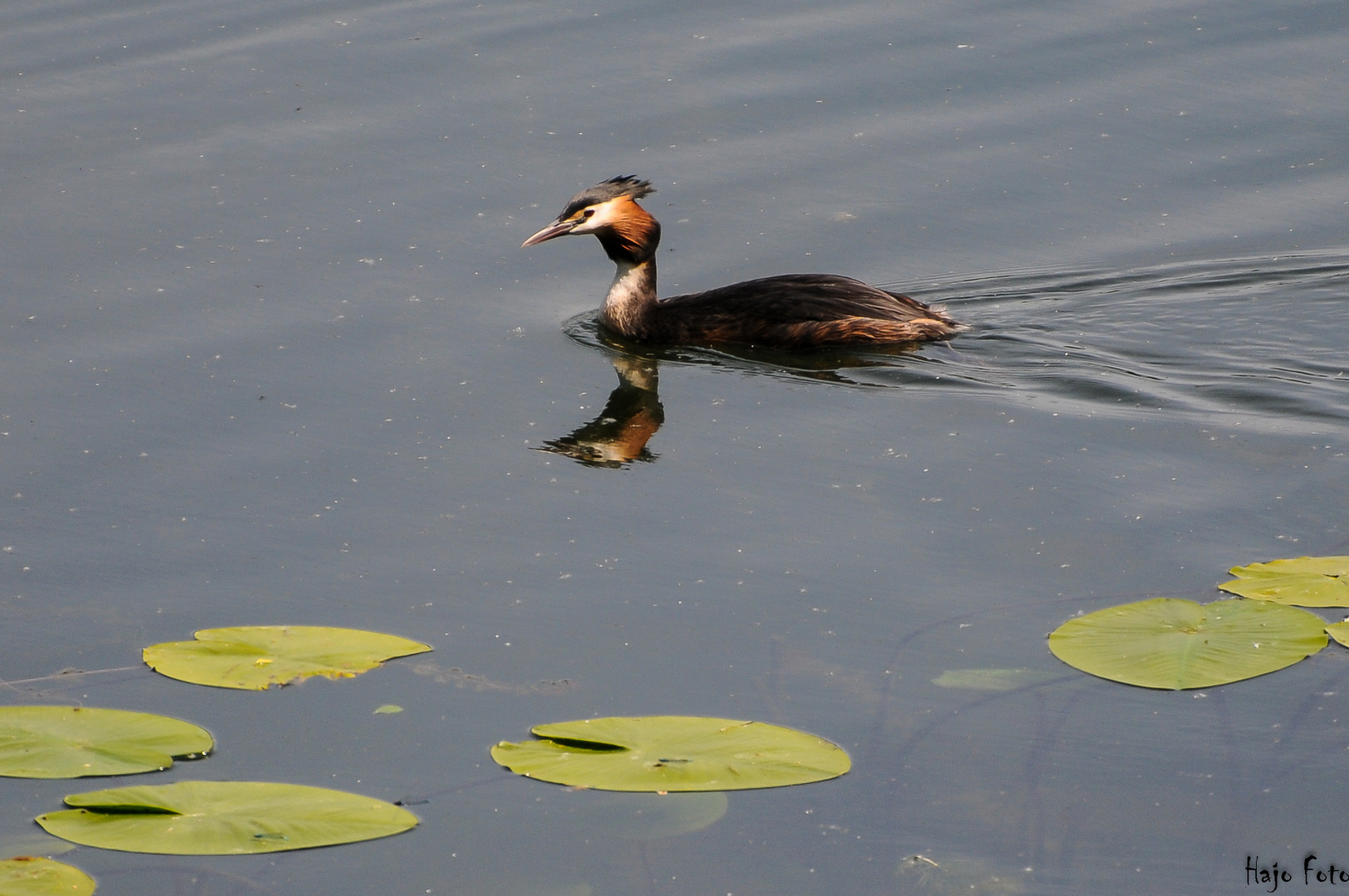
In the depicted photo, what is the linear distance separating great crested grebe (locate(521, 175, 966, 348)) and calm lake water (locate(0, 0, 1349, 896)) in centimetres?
17

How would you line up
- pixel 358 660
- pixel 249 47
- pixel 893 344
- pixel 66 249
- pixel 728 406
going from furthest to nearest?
pixel 249 47 < pixel 66 249 < pixel 893 344 < pixel 728 406 < pixel 358 660

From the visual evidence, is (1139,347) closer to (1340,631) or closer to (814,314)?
(814,314)

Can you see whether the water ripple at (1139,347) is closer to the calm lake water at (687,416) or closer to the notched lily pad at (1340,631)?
the calm lake water at (687,416)

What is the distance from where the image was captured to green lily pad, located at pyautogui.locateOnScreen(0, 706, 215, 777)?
17.0 ft

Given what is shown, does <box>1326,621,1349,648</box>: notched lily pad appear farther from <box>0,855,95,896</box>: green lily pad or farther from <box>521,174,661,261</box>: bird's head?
<box>521,174,661,261</box>: bird's head

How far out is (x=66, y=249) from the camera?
10500mm

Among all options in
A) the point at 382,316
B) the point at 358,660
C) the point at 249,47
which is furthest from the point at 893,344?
the point at 249,47

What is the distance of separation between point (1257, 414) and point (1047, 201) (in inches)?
121

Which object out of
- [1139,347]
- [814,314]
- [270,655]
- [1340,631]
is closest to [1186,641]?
[1340,631]

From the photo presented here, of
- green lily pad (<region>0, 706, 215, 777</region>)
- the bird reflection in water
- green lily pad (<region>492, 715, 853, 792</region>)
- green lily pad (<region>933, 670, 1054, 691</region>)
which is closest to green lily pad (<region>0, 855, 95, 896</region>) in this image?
green lily pad (<region>0, 706, 215, 777</region>)

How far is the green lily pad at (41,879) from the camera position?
15.2 ft

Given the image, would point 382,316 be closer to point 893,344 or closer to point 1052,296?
point 893,344

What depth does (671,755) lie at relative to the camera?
5.21 metres

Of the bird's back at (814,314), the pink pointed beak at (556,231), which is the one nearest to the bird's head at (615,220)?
the pink pointed beak at (556,231)
